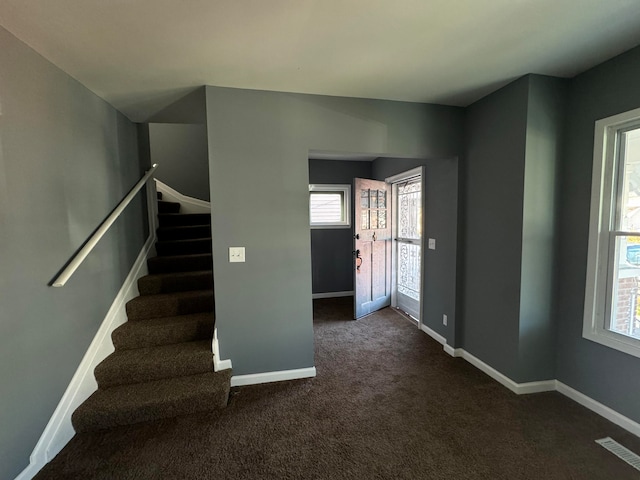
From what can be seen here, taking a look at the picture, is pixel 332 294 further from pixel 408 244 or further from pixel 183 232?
pixel 183 232

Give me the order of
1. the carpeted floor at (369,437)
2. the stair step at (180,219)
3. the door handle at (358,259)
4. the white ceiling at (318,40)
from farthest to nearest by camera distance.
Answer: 1. the door handle at (358,259)
2. the stair step at (180,219)
3. the carpeted floor at (369,437)
4. the white ceiling at (318,40)

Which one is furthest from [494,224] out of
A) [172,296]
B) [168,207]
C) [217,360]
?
[168,207]

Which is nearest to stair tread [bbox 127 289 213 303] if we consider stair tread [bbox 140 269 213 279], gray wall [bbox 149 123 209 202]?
stair tread [bbox 140 269 213 279]

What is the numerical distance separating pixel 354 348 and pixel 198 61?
2.83 m

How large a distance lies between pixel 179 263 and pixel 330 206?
265 cm

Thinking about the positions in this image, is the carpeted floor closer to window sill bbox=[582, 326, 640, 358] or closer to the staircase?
the staircase

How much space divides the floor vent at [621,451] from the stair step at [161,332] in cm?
281

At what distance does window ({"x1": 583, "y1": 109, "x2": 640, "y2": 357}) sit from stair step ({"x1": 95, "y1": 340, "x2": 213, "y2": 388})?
287cm

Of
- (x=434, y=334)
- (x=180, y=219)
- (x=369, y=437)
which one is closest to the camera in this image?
(x=369, y=437)

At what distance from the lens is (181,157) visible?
4.43 m

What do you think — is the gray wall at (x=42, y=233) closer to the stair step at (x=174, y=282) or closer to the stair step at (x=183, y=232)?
the stair step at (x=174, y=282)

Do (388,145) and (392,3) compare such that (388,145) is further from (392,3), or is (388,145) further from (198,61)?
(198,61)

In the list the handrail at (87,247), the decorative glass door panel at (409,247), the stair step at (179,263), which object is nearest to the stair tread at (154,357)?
the handrail at (87,247)

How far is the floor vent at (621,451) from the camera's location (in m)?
1.57
